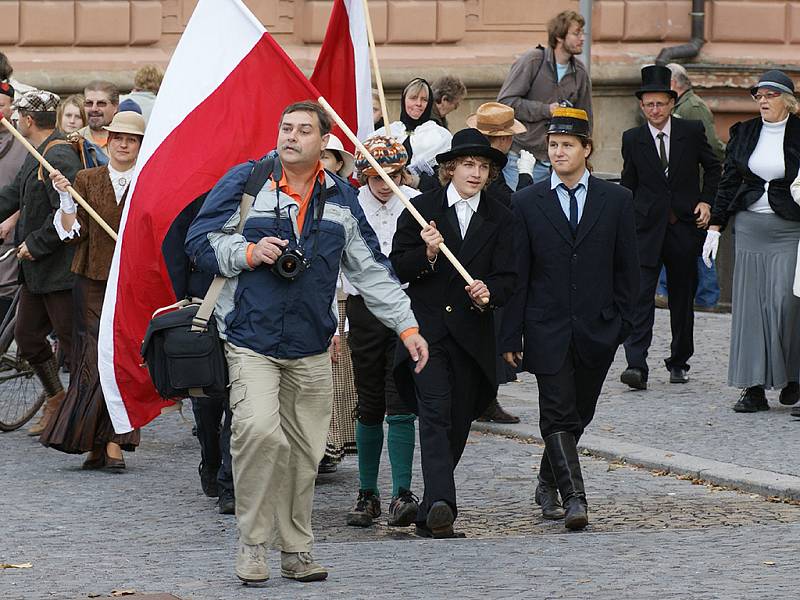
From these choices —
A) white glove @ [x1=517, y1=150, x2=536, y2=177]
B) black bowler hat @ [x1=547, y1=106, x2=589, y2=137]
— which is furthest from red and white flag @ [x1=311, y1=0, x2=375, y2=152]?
white glove @ [x1=517, y1=150, x2=536, y2=177]

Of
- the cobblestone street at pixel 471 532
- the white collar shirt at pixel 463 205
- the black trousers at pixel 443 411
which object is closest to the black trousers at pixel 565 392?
the black trousers at pixel 443 411

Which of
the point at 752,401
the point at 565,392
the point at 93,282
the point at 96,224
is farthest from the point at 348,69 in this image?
the point at 752,401

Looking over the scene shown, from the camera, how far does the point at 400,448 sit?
895cm

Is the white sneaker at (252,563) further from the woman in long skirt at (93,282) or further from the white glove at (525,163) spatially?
the white glove at (525,163)

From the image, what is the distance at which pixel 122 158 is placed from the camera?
10203 millimetres

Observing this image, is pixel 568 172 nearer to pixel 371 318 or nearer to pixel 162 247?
pixel 371 318

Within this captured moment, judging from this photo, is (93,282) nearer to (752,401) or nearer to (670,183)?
(752,401)

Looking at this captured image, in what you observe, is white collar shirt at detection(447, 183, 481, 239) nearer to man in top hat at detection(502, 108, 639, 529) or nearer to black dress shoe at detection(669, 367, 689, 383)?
man in top hat at detection(502, 108, 639, 529)

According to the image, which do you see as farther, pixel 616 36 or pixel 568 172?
pixel 616 36

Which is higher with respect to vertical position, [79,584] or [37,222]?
[37,222]

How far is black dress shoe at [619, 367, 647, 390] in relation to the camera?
12.9m

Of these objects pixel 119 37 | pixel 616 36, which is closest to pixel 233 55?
pixel 119 37

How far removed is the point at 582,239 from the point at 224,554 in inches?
87.1

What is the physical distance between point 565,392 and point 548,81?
6.94 meters
